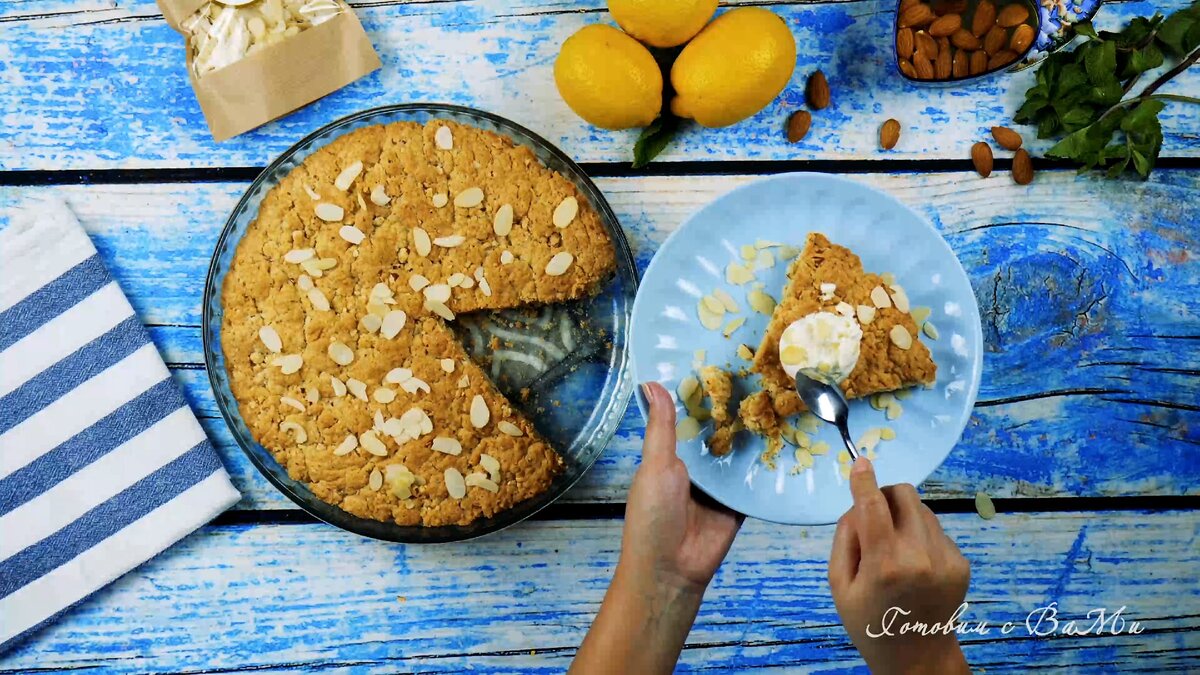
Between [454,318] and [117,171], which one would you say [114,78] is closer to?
[117,171]

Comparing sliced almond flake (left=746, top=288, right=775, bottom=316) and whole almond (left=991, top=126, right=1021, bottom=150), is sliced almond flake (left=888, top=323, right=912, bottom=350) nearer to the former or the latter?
sliced almond flake (left=746, top=288, right=775, bottom=316)

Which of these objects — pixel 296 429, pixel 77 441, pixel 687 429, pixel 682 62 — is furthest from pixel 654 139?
pixel 77 441

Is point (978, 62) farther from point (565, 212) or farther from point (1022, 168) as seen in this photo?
point (565, 212)

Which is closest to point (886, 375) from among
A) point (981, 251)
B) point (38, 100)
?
point (981, 251)

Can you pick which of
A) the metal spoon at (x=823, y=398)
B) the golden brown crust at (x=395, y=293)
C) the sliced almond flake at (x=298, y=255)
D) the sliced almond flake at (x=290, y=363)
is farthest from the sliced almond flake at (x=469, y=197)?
the metal spoon at (x=823, y=398)

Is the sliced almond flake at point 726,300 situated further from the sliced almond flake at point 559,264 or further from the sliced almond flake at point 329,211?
the sliced almond flake at point 329,211

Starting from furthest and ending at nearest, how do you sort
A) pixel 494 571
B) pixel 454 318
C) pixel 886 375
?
pixel 494 571 → pixel 454 318 → pixel 886 375

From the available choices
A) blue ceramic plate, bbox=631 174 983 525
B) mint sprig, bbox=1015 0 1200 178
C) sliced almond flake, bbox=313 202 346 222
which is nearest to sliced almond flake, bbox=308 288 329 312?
sliced almond flake, bbox=313 202 346 222
